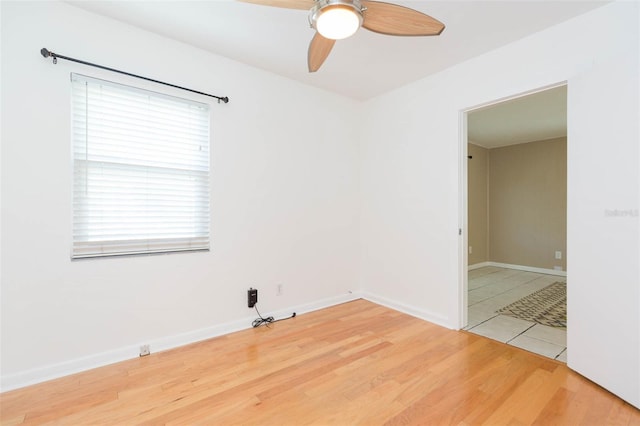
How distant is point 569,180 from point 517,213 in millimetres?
4405

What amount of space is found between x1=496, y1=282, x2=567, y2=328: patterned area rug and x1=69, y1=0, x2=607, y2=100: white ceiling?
8.81ft

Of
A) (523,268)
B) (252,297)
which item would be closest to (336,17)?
(252,297)

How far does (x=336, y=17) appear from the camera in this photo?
58.4 inches

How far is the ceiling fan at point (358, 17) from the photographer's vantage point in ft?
4.79

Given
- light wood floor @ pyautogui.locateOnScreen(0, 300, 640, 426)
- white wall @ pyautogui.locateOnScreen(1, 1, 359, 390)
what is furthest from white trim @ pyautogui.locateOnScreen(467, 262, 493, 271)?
light wood floor @ pyautogui.locateOnScreen(0, 300, 640, 426)

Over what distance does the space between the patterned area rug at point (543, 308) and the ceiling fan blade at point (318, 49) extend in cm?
319

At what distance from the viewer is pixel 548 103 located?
12.2 ft

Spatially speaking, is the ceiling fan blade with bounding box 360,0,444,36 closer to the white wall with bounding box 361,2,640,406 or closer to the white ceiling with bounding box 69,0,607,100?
the white ceiling with bounding box 69,0,607,100

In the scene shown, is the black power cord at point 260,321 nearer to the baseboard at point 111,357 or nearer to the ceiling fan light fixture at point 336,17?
the baseboard at point 111,357

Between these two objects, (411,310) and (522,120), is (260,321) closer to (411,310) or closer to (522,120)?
(411,310)

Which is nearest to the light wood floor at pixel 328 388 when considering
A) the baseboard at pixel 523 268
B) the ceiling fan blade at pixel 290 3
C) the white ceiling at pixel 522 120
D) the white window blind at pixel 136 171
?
the white window blind at pixel 136 171

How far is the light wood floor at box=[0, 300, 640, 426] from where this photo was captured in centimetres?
163

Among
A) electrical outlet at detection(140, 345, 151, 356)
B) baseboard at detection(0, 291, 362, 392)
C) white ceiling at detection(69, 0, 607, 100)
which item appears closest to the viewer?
baseboard at detection(0, 291, 362, 392)

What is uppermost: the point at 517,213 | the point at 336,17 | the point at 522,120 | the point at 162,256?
the point at 522,120
